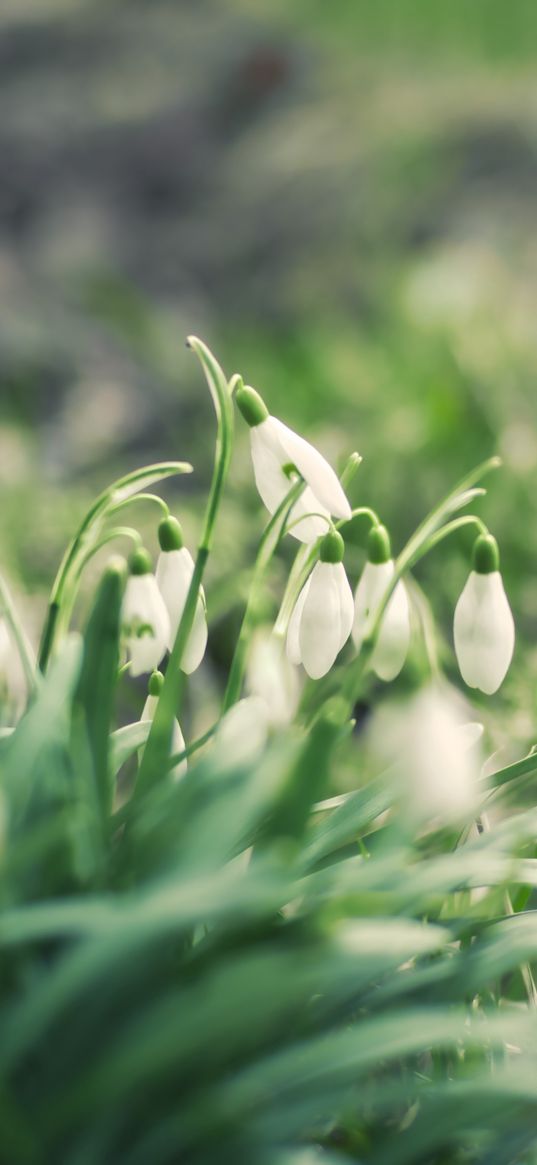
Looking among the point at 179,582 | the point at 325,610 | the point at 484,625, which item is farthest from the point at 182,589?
the point at 484,625

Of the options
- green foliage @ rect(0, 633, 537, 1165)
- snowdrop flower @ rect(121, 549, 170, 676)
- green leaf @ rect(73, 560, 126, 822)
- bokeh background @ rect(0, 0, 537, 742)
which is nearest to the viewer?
green foliage @ rect(0, 633, 537, 1165)

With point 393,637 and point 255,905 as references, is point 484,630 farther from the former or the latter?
point 255,905

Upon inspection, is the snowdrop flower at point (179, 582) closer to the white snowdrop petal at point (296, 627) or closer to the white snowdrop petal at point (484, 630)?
the white snowdrop petal at point (296, 627)

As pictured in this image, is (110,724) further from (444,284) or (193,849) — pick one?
(444,284)

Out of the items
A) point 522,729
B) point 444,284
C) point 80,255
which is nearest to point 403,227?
point 444,284

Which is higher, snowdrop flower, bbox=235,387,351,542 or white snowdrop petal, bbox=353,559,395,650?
snowdrop flower, bbox=235,387,351,542

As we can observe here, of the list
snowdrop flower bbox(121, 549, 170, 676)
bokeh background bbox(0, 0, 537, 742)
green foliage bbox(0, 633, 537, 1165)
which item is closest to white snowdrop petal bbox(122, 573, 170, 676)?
snowdrop flower bbox(121, 549, 170, 676)

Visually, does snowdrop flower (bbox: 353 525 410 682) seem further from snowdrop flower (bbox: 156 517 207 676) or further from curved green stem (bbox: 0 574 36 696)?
curved green stem (bbox: 0 574 36 696)

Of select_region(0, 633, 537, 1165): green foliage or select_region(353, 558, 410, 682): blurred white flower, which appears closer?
select_region(0, 633, 537, 1165): green foliage
